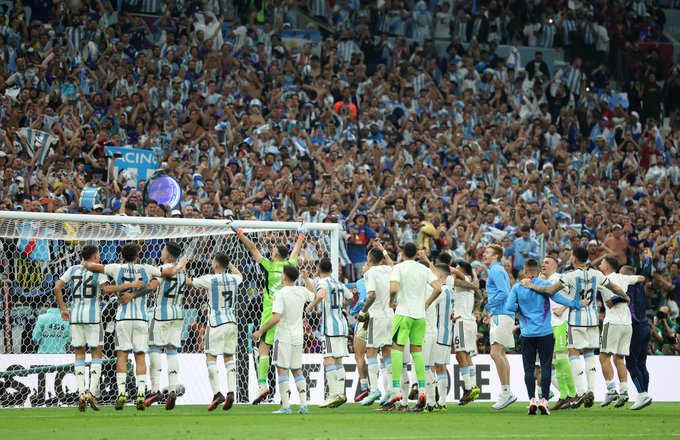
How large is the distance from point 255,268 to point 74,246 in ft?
10.3

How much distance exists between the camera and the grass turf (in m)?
11.9

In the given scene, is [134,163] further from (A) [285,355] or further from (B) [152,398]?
(A) [285,355]

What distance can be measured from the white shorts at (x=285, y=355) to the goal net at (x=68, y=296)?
2.75 meters

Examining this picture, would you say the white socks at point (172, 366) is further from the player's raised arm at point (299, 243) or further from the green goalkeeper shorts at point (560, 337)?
the green goalkeeper shorts at point (560, 337)

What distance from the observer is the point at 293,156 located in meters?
24.7

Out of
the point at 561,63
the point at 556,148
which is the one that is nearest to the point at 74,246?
the point at 556,148

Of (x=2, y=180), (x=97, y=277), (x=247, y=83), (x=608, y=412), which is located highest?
(x=247, y=83)

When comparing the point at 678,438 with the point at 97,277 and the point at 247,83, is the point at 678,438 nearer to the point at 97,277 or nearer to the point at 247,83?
the point at 97,277

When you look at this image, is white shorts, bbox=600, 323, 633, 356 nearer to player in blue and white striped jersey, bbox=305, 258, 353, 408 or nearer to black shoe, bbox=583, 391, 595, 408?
black shoe, bbox=583, 391, 595, 408

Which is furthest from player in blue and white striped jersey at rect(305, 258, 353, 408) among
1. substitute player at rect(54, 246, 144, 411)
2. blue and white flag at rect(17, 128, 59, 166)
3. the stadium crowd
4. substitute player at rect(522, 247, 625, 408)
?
blue and white flag at rect(17, 128, 59, 166)

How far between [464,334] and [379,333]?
4.93ft

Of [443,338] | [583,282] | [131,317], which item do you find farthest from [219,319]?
[583,282]

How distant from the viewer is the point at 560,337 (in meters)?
17.4

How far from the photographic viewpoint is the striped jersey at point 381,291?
17031mm
